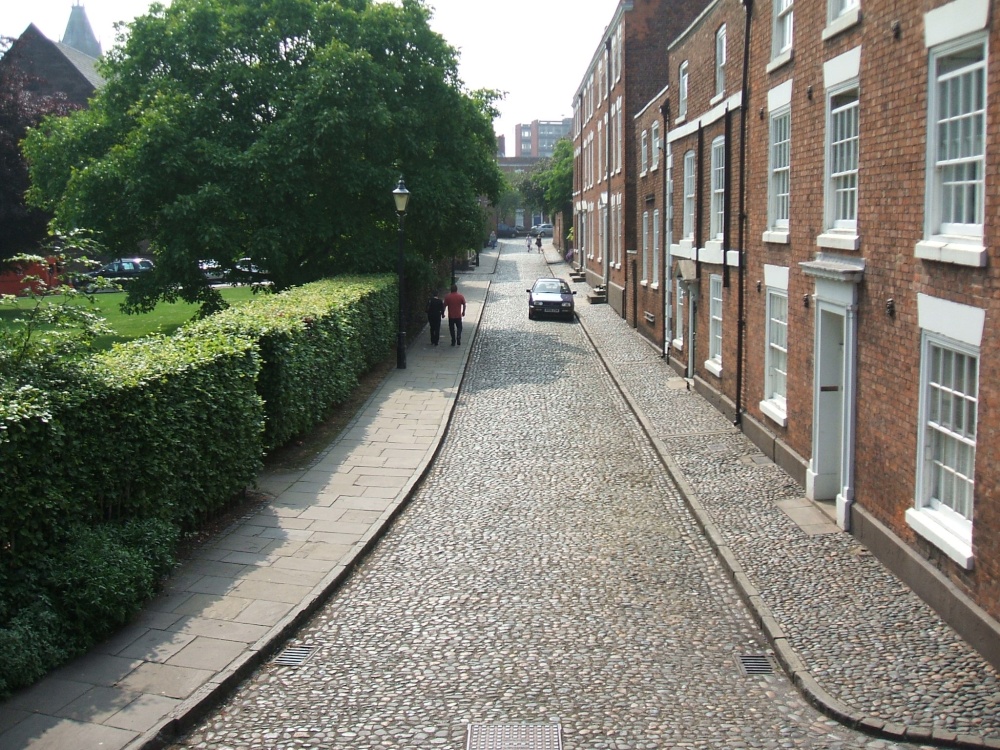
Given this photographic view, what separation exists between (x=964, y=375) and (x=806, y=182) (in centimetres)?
500

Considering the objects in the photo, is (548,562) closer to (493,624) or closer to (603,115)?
(493,624)

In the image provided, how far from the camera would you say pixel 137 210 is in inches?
1045

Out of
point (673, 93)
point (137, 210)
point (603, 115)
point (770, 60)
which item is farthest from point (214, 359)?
point (603, 115)

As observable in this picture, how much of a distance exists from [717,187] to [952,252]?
35.2ft

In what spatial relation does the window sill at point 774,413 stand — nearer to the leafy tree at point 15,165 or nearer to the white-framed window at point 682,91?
the white-framed window at point 682,91

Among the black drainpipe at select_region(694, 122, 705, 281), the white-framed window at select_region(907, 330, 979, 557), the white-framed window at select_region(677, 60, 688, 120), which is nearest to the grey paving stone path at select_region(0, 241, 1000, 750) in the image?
the white-framed window at select_region(907, 330, 979, 557)

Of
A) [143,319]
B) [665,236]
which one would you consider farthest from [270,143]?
[143,319]

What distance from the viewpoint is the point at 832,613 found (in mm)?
8484

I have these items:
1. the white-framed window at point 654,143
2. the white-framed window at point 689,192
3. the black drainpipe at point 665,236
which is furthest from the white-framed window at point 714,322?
the white-framed window at point 654,143

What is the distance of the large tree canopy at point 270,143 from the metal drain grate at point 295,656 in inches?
753

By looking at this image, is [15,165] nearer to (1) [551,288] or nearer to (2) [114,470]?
(1) [551,288]

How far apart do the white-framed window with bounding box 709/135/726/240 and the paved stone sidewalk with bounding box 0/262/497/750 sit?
23.3 feet

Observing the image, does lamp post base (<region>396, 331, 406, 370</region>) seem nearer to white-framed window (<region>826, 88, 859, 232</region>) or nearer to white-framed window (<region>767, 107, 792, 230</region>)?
white-framed window (<region>767, 107, 792, 230</region>)

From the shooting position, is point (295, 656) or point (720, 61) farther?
point (720, 61)
